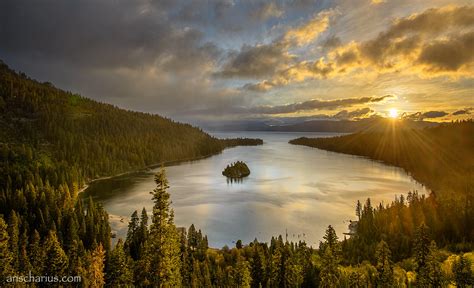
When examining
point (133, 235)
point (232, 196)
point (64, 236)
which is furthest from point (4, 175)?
point (232, 196)

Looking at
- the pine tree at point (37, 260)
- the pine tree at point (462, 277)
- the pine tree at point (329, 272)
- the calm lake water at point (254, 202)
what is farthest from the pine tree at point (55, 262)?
the pine tree at point (462, 277)

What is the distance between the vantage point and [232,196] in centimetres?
14988

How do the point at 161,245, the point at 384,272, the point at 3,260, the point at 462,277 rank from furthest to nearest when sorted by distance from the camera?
1. the point at 384,272
2. the point at 3,260
3. the point at 462,277
4. the point at 161,245

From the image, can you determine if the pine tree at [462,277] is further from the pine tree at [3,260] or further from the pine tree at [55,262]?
the pine tree at [3,260]

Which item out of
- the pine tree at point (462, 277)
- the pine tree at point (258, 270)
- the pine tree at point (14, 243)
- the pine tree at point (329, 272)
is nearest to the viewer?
the pine tree at point (329, 272)

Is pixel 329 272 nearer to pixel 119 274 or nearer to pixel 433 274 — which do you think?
pixel 433 274

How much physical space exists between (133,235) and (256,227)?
41.2 metres

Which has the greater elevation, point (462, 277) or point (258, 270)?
point (462, 277)

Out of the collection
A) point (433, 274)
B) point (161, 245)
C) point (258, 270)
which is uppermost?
point (161, 245)

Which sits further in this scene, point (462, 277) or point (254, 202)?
point (254, 202)

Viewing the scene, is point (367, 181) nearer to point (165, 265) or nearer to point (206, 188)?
point (206, 188)

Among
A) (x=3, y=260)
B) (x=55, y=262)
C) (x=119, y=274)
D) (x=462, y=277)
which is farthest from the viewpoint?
(x=55, y=262)

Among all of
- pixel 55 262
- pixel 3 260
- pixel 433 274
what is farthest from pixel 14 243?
pixel 433 274

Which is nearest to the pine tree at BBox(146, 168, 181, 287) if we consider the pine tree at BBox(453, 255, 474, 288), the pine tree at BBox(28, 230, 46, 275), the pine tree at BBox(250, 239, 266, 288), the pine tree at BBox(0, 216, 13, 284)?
the pine tree at BBox(0, 216, 13, 284)
